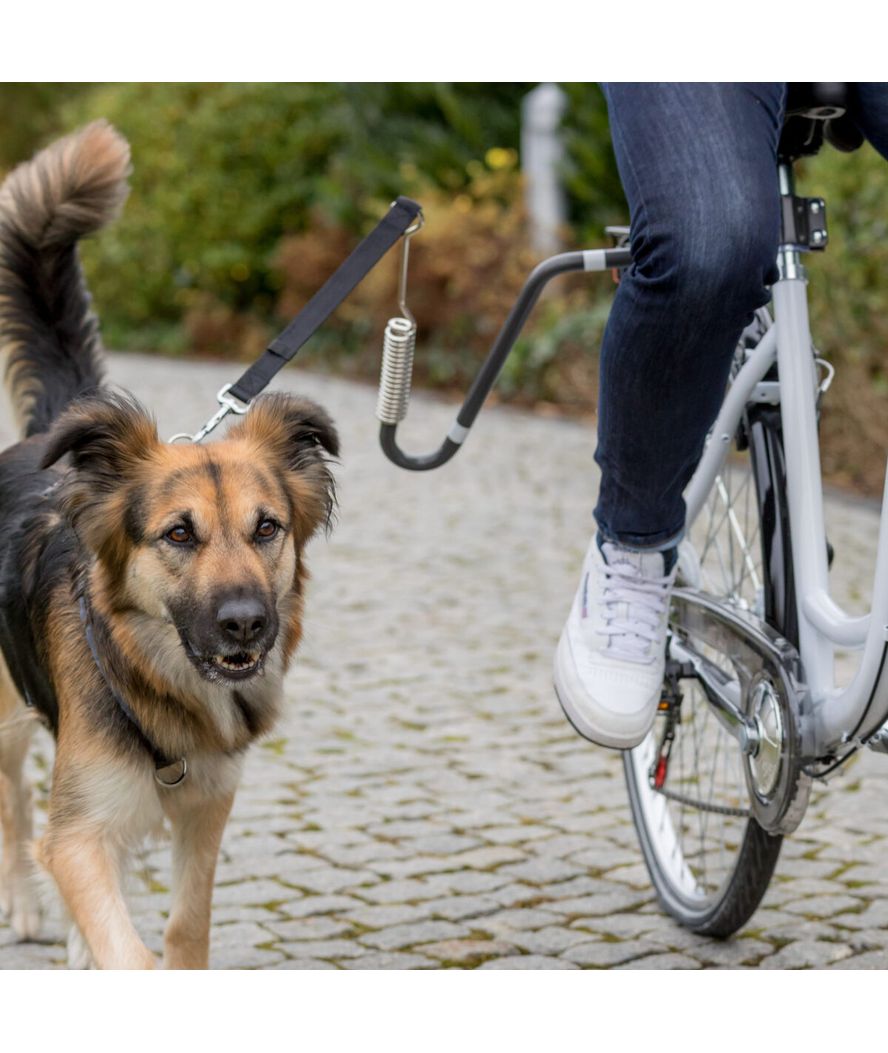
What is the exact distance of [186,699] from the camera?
3.21 meters

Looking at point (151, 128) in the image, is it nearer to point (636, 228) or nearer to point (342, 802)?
point (342, 802)

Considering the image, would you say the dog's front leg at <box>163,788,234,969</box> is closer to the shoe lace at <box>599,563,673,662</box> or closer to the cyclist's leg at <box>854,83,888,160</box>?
the shoe lace at <box>599,563,673,662</box>

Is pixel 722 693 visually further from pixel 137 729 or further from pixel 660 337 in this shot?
pixel 137 729

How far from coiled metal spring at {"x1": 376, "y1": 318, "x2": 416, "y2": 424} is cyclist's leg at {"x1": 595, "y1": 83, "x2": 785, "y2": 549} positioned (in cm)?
62

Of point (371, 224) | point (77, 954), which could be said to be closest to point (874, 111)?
point (77, 954)

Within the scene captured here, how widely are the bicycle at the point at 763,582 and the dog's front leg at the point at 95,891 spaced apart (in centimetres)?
112

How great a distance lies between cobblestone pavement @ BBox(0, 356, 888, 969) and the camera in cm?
361

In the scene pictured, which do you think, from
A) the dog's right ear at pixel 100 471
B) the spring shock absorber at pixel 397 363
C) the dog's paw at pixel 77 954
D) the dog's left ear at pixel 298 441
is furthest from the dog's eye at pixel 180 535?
the dog's paw at pixel 77 954

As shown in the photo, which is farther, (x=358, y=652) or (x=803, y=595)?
(x=358, y=652)

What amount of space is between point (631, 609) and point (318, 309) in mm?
930

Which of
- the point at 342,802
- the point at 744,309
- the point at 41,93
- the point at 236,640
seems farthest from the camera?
the point at 41,93

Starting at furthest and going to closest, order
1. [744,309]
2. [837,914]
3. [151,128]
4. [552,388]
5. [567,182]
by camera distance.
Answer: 1. [151,128]
2. [567,182]
3. [552,388]
4. [837,914]
5. [744,309]

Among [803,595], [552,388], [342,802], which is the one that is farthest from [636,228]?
[552,388]

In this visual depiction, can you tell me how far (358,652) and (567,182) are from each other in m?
9.28
